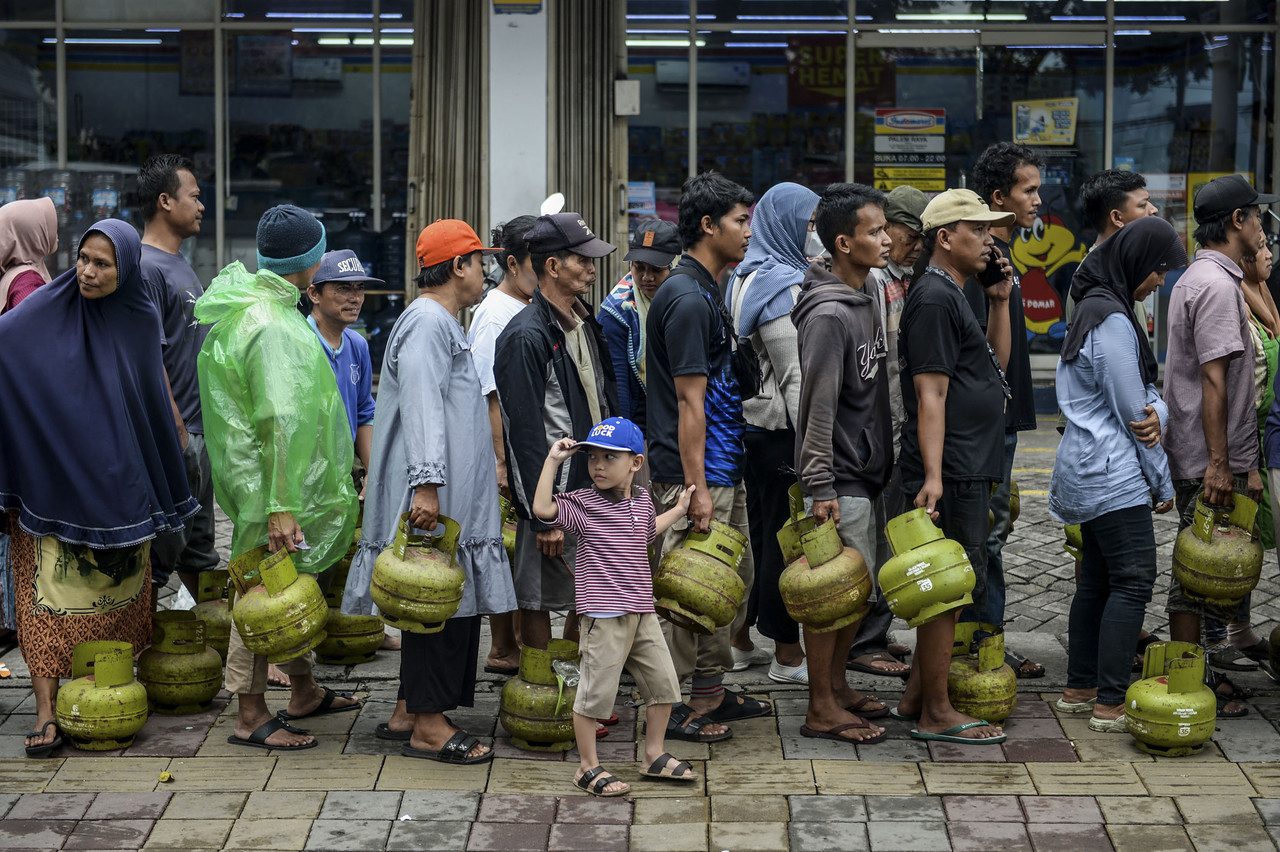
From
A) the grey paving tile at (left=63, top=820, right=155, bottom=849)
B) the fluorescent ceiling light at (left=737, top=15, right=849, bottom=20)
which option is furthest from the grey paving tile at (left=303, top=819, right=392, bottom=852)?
the fluorescent ceiling light at (left=737, top=15, right=849, bottom=20)

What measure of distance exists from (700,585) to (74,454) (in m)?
2.31

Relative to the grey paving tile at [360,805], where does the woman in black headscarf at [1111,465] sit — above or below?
above

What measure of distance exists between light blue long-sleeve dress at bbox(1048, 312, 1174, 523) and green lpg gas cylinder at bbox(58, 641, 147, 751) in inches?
140

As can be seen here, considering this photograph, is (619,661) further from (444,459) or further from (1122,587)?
(1122,587)

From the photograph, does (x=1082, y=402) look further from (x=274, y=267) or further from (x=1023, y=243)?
(x=1023, y=243)

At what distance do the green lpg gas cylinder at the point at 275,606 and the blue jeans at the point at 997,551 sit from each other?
257 cm

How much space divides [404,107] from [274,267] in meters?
7.36

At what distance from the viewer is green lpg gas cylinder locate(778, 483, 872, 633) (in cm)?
496

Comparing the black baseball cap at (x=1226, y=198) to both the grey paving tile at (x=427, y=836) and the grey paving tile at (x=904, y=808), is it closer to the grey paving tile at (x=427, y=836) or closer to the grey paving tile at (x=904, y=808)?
the grey paving tile at (x=904, y=808)

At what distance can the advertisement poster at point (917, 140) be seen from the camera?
40.8 feet

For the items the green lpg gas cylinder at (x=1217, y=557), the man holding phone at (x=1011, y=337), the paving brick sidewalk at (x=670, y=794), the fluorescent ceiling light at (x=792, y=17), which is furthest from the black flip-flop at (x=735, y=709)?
the fluorescent ceiling light at (x=792, y=17)

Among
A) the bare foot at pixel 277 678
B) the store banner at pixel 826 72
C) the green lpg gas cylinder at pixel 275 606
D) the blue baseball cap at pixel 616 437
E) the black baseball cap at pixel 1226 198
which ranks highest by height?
the store banner at pixel 826 72

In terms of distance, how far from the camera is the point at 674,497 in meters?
5.33

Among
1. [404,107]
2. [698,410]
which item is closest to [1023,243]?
[404,107]
